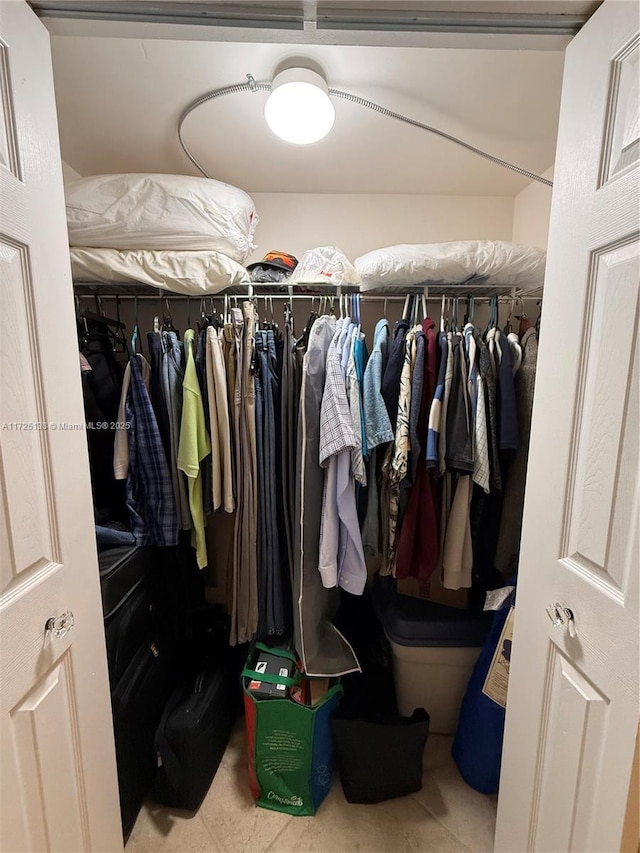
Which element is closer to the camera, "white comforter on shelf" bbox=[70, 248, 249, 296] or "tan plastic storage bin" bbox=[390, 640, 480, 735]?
"white comforter on shelf" bbox=[70, 248, 249, 296]

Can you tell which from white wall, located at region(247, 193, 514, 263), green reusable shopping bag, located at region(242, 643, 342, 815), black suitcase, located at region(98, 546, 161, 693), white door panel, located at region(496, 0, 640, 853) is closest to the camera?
white door panel, located at region(496, 0, 640, 853)

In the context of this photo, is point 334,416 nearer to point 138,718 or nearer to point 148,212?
point 148,212

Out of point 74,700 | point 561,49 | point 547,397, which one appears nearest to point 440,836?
point 74,700

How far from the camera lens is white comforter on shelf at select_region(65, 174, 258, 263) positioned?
1.13 m

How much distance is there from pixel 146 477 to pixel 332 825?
1.33 metres

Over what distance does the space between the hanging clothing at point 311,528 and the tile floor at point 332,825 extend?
47 cm

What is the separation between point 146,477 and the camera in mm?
1198

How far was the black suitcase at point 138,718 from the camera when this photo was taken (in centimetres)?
107

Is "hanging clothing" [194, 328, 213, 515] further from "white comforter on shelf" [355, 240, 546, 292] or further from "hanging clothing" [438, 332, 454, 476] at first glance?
"hanging clothing" [438, 332, 454, 476]

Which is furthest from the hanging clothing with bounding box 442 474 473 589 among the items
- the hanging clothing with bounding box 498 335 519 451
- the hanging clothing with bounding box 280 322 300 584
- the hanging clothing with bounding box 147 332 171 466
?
the hanging clothing with bounding box 147 332 171 466

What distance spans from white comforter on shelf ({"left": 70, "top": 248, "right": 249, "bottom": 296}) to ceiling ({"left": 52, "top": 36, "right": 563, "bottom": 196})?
43 centimetres

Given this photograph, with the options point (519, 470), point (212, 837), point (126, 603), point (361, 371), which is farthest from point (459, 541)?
point (212, 837)

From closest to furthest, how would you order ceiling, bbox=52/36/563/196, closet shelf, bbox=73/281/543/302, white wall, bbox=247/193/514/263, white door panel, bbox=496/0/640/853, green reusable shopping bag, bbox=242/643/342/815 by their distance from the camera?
white door panel, bbox=496/0/640/853 → ceiling, bbox=52/36/563/196 → green reusable shopping bag, bbox=242/643/342/815 → closet shelf, bbox=73/281/543/302 → white wall, bbox=247/193/514/263

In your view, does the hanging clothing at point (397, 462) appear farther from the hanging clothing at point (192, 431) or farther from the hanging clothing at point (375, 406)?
the hanging clothing at point (192, 431)
